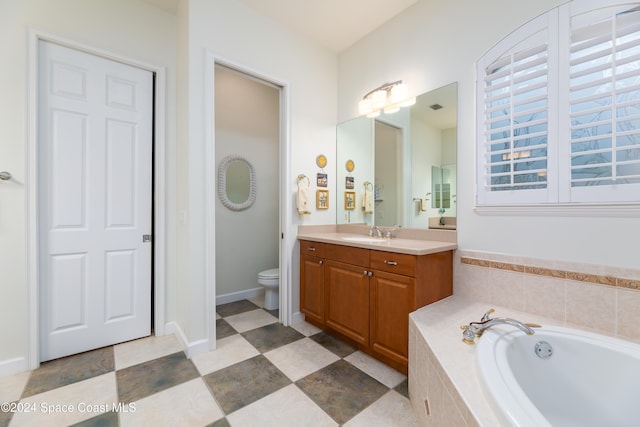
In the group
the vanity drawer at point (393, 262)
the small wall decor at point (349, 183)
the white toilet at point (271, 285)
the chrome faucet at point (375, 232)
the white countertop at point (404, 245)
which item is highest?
the small wall decor at point (349, 183)

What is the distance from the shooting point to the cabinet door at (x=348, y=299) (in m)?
1.94

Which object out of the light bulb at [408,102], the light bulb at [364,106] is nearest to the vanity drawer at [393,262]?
the light bulb at [408,102]

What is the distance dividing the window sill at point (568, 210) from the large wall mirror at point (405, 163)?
0.28 m

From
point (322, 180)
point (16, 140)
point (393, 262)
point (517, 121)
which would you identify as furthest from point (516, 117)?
point (16, 140)

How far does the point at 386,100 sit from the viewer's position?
2398 millimetres

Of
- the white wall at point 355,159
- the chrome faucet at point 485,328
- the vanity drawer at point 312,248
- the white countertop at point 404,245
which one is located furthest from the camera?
the white wall at point 355,159

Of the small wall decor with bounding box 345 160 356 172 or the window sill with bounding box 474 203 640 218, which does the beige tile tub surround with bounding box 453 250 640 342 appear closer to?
the window sill with bounding box 474 203 640 218

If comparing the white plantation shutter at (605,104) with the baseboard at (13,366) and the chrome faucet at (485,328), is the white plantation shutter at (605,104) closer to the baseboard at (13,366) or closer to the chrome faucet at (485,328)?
the chrome faucet at (485,328)

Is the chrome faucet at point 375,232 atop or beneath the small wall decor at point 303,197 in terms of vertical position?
→ beneath

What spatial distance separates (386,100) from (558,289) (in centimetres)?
185

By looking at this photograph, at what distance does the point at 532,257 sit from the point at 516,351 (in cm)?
65

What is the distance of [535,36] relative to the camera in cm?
155

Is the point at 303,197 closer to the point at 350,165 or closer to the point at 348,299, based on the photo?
the point at 350,165

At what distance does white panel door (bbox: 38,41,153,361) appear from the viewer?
186 centimetres
